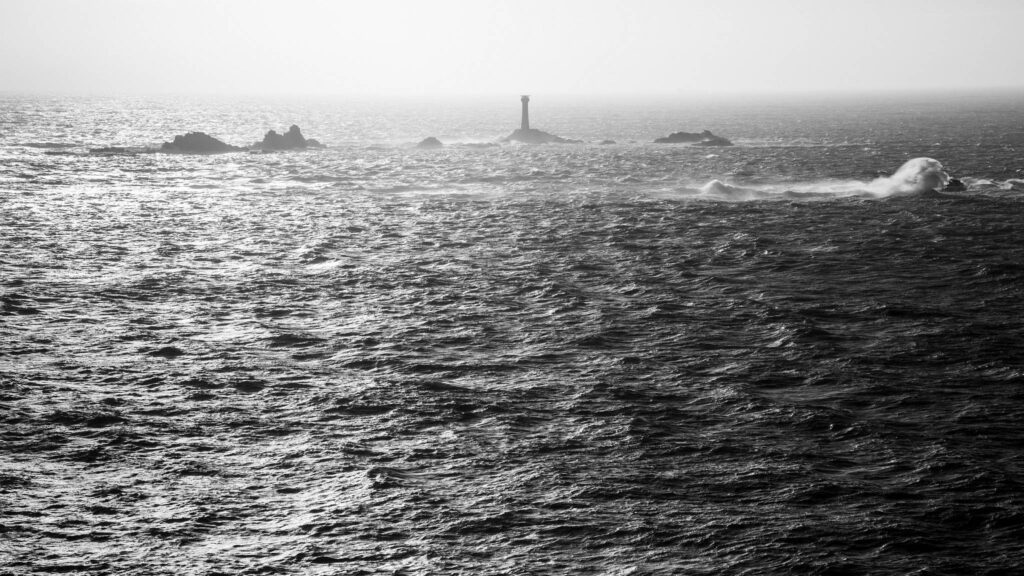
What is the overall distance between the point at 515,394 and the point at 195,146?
105729 mm

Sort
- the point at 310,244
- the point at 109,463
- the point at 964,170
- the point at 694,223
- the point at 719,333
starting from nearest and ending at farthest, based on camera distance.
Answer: the point at 109,463 < the point at 719,333 < the point at 310,244 < the point at 694,223 < the point at 964,170

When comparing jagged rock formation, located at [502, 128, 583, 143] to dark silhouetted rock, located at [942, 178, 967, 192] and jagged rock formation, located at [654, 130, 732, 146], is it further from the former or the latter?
dark silhouetted rock, located at [942, 178, 967, 192]

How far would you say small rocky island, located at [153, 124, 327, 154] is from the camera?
405 ft

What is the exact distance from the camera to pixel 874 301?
4044 centimetres

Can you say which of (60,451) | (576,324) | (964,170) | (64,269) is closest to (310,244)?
(64,269)

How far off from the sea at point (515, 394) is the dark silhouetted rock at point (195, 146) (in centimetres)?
5970

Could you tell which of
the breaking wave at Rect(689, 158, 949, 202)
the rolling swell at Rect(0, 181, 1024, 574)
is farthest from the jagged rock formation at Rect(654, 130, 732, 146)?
the rolling swell at Rect(0, 181, 1024, 574)

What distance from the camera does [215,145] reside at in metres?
126

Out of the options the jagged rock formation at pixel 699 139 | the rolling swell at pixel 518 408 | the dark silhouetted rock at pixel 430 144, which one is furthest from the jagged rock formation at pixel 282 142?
the rolling swell at pixel 518 408

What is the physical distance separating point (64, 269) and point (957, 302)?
41.6 metres

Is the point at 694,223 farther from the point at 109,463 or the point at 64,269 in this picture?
the point at 109,463

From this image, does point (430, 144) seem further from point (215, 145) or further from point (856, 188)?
point (856, 188)

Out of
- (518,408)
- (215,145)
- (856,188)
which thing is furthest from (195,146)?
(518,408)

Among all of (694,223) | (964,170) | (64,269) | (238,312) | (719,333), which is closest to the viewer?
(719,333)
